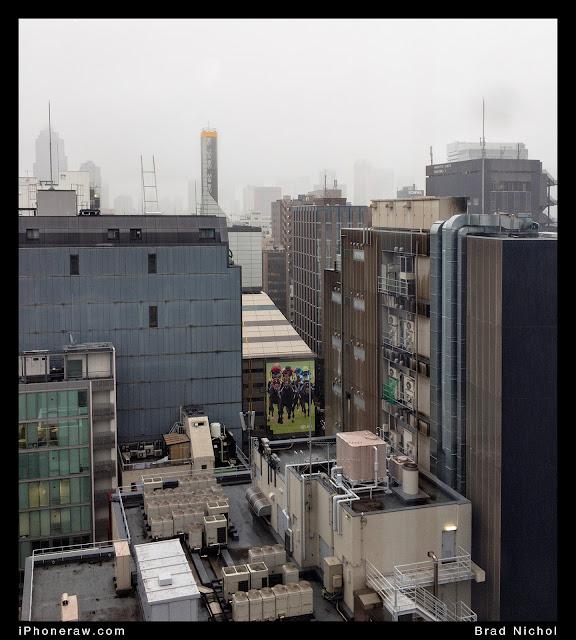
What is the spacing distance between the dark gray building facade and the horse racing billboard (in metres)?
Result: 2.86

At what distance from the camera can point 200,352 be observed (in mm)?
13172

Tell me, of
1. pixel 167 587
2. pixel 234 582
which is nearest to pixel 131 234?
pixel 234 582

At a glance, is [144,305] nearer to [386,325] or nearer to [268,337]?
[268,337]

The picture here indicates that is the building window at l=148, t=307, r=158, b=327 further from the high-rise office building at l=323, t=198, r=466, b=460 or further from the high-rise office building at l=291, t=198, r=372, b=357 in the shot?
the high-rise office building at l=291, t=198, r=372, b=357

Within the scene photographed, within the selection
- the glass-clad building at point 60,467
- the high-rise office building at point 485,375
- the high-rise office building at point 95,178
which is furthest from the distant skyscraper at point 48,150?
the high-rise office building at point 485,375

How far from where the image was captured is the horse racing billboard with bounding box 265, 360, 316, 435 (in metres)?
16.4

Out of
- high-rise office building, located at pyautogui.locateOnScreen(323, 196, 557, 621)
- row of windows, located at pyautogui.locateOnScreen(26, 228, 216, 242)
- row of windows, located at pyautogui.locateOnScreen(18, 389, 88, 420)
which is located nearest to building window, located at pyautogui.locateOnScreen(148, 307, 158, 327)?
row of windows, located at pyautogui.locateOnScreen(26, 228, 216, 242)

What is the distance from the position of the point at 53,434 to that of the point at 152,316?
3.16 meters

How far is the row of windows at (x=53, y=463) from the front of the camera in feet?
33.5

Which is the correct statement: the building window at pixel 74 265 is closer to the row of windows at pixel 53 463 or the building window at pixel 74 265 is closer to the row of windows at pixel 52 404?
the row of windows at pixel 52 404

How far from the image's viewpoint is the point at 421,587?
18.7 ft

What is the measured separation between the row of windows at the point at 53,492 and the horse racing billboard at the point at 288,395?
6414mm
